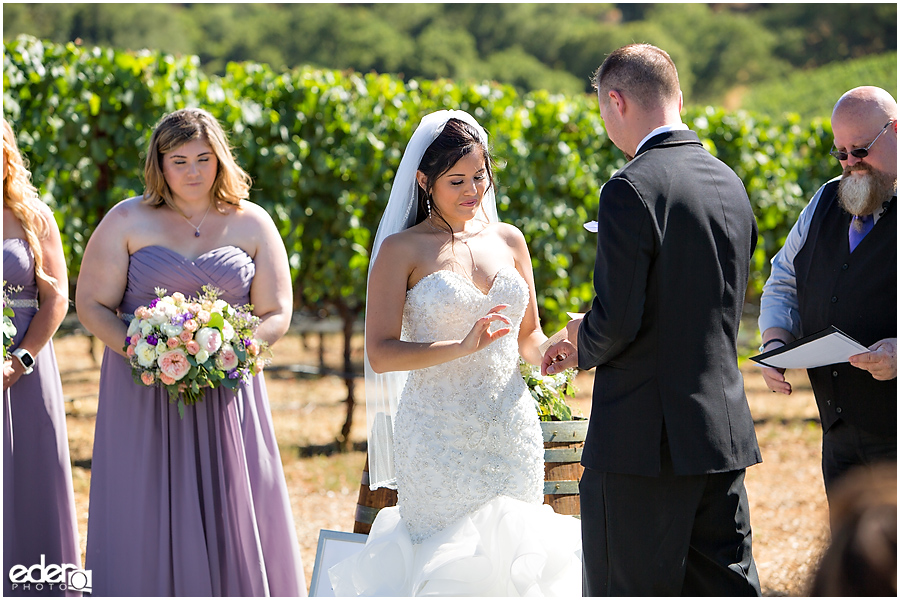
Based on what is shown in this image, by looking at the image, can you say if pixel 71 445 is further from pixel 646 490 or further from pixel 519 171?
pixel 646 490

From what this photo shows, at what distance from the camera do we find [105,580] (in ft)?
12.0

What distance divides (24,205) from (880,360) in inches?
142

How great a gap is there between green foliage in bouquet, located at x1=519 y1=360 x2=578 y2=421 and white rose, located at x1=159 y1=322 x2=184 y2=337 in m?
1.45

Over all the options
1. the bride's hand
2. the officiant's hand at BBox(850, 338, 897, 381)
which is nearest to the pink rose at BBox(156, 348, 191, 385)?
the bride's hand

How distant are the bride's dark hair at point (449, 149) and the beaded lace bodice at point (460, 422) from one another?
401 mm

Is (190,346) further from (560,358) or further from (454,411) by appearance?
(560,358)

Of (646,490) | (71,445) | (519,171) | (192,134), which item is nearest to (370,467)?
(646,490)

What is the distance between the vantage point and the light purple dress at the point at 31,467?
3.74 metres

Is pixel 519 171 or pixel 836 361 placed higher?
pixel 519 171

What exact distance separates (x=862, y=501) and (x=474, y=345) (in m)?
1.80

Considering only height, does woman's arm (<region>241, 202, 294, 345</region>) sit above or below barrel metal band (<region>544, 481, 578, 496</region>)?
above

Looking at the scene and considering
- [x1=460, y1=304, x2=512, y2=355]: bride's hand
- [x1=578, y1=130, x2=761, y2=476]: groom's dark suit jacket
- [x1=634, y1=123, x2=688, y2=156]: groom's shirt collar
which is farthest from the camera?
[x1=460, y1=304, x2=512, y2=355]: bride's hand

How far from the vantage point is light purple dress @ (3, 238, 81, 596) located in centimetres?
374

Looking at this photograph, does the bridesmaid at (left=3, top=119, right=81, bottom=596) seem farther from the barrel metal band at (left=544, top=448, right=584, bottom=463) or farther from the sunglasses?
the sunglasses
